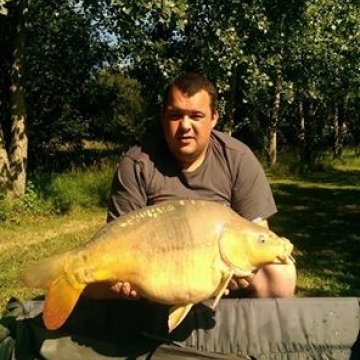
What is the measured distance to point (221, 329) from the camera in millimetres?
2834

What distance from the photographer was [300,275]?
4.62 m

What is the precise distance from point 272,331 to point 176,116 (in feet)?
3.53

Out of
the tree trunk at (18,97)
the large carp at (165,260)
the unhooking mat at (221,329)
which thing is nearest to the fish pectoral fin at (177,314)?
the large carp at (165,260)

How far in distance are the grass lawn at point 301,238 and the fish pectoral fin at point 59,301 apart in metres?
2.01

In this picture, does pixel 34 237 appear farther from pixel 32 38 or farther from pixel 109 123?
pixel 109 123

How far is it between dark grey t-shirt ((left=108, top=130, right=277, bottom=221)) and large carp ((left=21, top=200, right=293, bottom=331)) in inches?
21.9

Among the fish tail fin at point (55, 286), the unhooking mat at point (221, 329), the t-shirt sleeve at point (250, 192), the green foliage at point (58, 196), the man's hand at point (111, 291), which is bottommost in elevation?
the green foliage at point (58, 196)

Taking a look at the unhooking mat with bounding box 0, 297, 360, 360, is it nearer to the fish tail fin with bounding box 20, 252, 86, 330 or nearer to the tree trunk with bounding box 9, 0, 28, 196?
the fish tail fin with bounding box 20, 252, 86, 330

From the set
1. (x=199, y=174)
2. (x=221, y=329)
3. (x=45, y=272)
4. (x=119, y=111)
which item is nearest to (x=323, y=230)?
(x=221, y=329)

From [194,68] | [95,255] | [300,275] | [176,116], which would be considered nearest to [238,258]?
[95,255]

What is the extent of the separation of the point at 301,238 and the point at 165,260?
4.31m

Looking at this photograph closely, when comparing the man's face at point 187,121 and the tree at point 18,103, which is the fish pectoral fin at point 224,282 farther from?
the tree at point 18,103

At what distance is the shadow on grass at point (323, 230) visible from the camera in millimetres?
4438

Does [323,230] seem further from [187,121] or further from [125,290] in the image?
[125,290]
